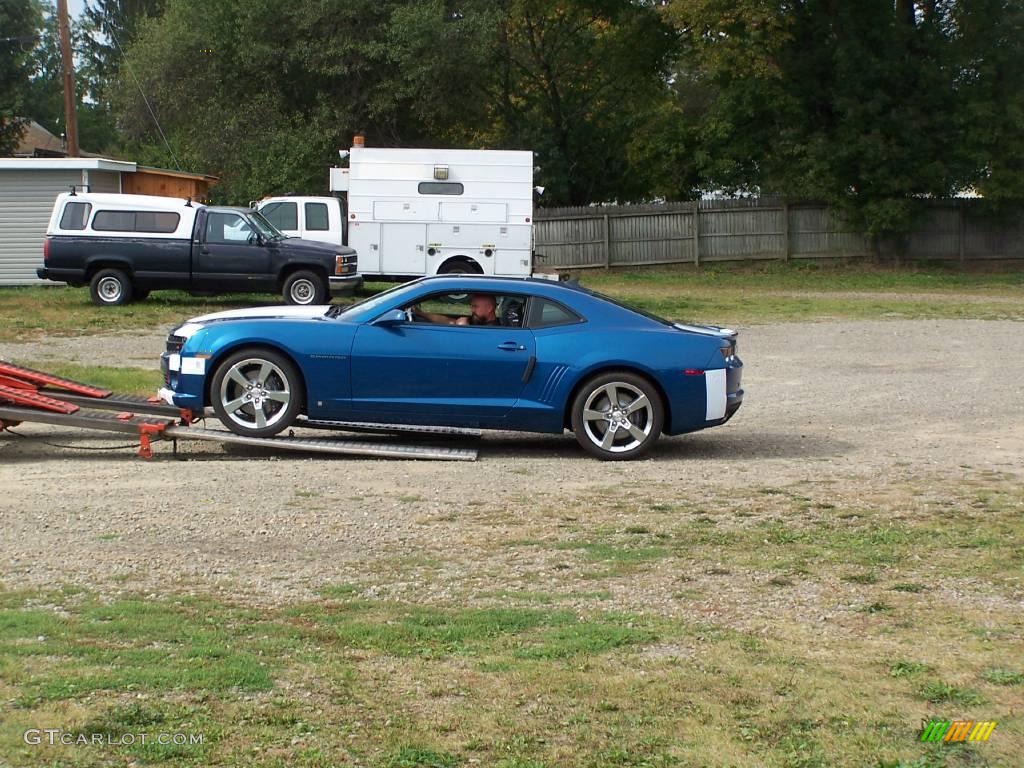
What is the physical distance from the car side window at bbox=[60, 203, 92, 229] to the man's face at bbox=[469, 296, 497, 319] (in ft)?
46.4

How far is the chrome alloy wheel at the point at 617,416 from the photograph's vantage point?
1035 centimetres

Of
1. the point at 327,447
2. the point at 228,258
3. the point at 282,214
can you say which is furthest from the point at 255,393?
the point at 282,214

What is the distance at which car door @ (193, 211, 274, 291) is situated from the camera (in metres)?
22.6

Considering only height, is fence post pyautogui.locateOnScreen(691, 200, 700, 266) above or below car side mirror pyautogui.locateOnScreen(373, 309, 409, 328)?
above

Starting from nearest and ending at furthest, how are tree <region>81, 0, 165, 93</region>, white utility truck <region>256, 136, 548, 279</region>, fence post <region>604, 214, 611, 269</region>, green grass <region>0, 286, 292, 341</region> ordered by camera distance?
1. green grass <region>0, 286, 292, 341</region>
2. white utility truck <region>256, 136, 548, 279</region>
3. fence post <region>604, 214, 611, 269</region>
4. tree <region>81, 0, 165, 93</region>

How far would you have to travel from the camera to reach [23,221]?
1129 inches

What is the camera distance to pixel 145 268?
2280 centimetres

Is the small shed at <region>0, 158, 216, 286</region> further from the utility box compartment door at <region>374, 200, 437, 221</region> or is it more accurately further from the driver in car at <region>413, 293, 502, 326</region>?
the driver in car at <region>413, 293, 502, 326</region>

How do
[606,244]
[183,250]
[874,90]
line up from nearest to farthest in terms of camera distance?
[183,250]
[874,90]
[606,244]

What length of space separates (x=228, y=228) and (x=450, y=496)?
1532 cm

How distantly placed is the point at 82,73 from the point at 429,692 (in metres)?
83.8

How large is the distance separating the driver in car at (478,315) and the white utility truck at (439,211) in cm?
1400

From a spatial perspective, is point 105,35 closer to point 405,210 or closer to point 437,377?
point 405,210

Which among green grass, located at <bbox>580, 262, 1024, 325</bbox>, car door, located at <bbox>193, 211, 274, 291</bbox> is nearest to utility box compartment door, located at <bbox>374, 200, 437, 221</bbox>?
car door, located at <bbox>193, 211, 274, 291</bbox>
